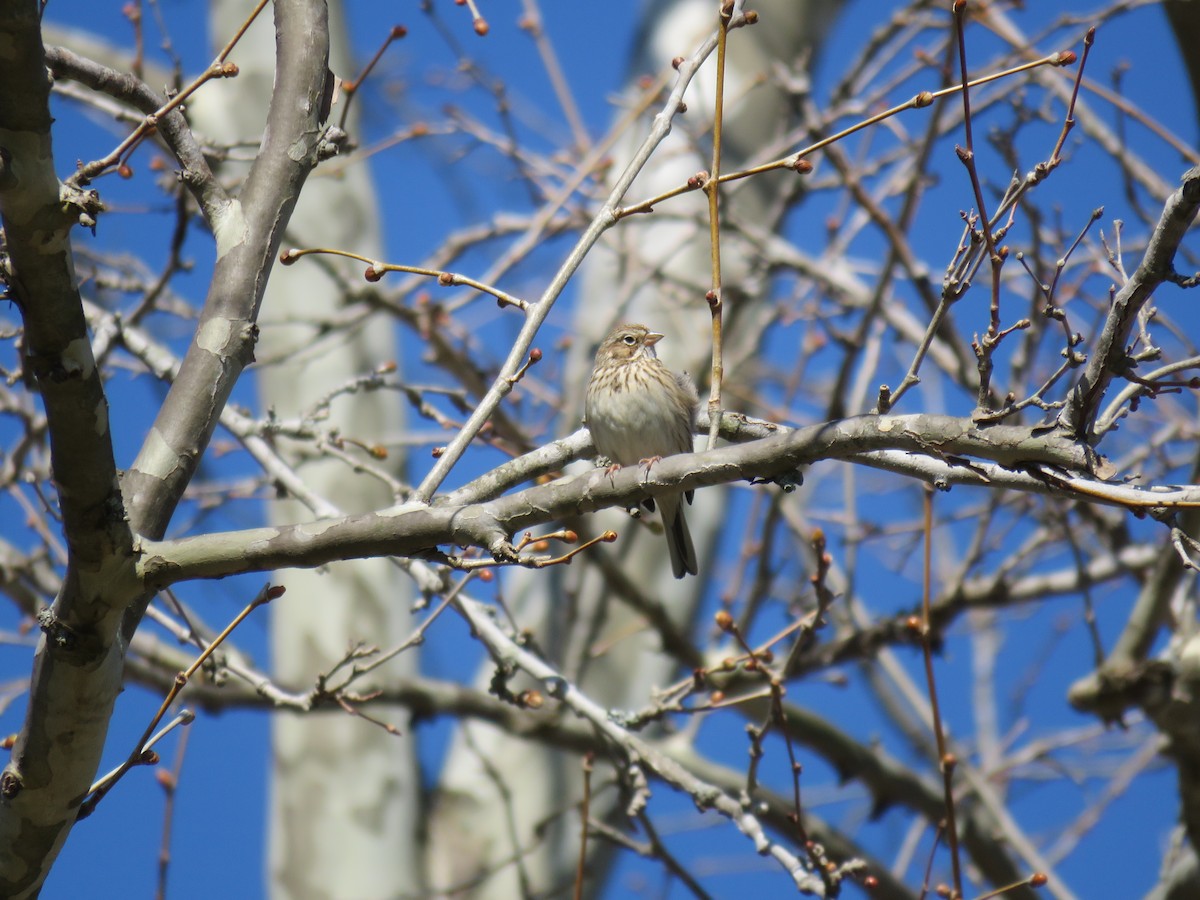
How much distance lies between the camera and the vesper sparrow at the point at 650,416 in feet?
14.9

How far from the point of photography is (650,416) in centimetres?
469

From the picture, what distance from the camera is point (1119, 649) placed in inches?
182

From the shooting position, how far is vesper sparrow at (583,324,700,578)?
14.9 feet

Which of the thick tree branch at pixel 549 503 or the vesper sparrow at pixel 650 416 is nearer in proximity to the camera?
the thick tree branch at pixel 549 503

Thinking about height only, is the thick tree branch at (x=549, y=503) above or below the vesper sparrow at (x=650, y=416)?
below

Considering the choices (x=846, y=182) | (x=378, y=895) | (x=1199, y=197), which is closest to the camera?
(x=1199, y=197)

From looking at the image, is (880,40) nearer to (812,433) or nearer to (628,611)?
(628,611)

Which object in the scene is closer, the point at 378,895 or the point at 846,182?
the point at 846,182

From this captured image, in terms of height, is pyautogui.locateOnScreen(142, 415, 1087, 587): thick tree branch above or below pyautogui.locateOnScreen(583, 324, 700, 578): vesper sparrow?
below

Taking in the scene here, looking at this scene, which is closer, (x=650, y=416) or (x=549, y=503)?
(x=549, y=503)

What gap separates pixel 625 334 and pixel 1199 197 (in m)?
3.67

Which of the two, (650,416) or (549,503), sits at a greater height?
(650,416)

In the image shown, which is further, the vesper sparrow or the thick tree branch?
the vesper sparrow

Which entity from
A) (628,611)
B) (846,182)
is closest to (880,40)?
(846,182)
